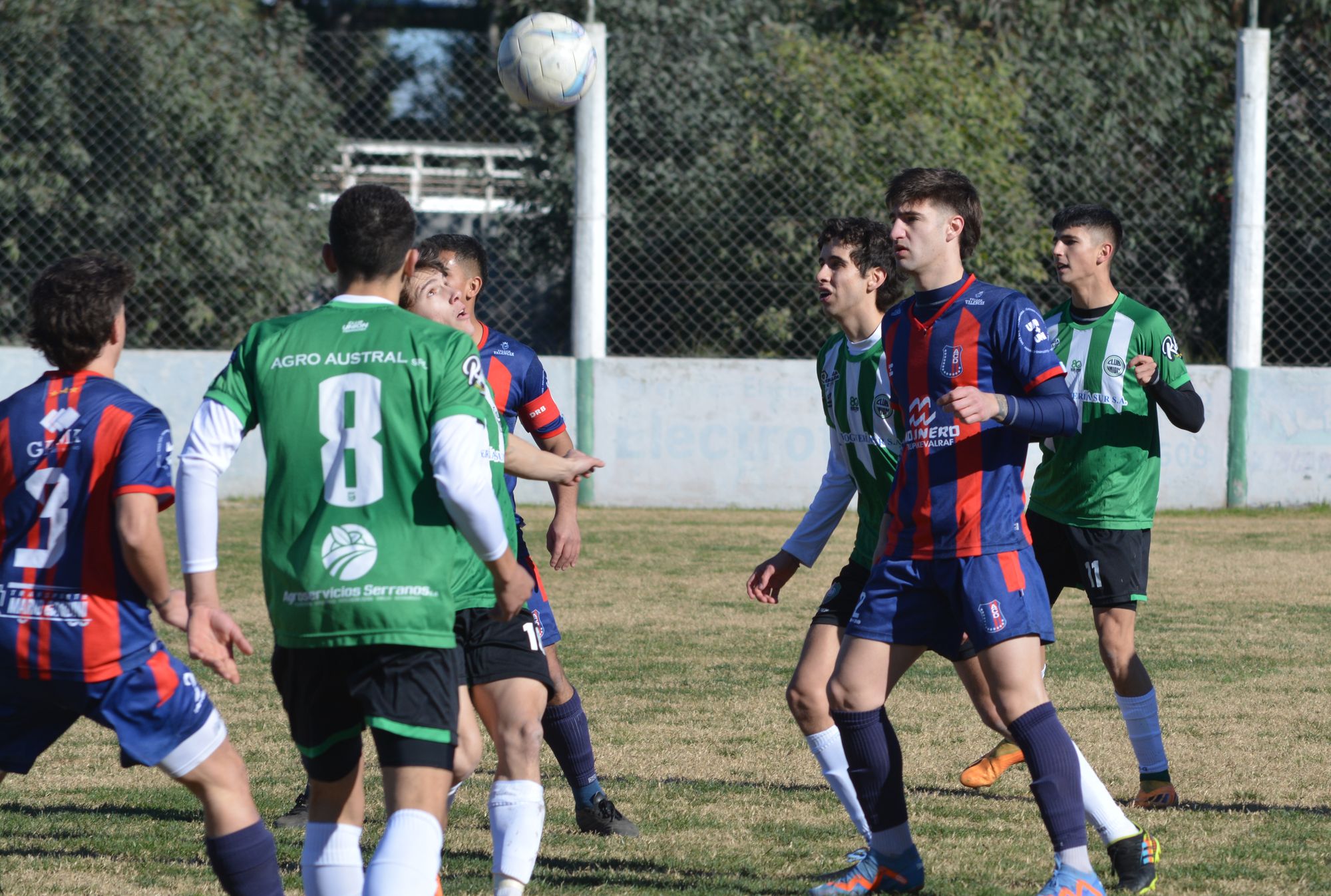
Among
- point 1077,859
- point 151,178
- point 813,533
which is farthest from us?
point 151,178

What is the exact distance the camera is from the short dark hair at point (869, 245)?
504 centimetres

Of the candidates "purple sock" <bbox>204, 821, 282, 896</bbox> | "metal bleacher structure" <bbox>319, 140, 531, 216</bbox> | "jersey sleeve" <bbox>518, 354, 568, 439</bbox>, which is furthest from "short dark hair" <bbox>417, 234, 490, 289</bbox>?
"metal bleacher structure" <bbox>319, 140, 531, 216</bbox>

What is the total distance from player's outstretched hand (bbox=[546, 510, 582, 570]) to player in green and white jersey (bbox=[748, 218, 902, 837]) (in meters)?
0.59

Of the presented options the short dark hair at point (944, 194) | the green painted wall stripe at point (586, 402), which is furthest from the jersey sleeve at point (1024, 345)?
the green painted wall stripe at point (586, 402)

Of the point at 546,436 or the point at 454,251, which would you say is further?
the point at 546,436

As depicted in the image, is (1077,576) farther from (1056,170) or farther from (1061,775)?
(1056,170)

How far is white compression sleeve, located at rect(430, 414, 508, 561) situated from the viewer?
10.7 feet

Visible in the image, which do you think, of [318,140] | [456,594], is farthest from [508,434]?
[318,140]

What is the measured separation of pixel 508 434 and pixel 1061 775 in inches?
72.7

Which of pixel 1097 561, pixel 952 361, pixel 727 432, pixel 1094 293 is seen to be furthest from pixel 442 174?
pixel 952 361

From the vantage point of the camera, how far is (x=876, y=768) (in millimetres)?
4328

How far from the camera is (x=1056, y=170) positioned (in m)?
14.8

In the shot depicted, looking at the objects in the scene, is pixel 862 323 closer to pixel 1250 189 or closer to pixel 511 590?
pixel 511 590

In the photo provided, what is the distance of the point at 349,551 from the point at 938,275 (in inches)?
75.4
